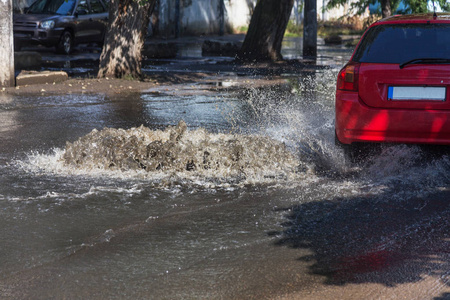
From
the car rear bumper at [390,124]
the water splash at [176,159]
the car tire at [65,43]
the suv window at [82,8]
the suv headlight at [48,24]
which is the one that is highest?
the suv window at [82,8]

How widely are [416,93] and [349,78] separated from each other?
0.66 m

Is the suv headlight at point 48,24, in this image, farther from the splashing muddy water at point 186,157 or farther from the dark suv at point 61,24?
the splashing muddy water at point 186,157

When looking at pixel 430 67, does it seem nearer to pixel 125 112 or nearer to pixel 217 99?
pixel 125 112

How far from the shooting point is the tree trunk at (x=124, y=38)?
47.5 feet

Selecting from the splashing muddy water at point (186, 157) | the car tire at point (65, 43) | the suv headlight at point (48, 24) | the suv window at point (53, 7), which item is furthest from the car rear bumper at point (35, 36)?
the splashing muddy water at point (186, 157)

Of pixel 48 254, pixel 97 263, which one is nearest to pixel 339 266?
pixel 97 263

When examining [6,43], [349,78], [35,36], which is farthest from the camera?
[35,36]

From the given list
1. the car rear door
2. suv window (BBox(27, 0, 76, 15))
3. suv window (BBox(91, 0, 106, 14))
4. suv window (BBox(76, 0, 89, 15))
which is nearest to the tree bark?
suv window (BBox(91, 0, 106, 14))

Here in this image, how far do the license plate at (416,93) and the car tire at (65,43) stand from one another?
1665 cm

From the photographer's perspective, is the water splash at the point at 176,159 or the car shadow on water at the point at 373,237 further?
the water splash at the point at 176,159

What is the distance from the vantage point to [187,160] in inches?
276

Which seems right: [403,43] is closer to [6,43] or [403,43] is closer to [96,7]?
[6,43]

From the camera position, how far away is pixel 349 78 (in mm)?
6785

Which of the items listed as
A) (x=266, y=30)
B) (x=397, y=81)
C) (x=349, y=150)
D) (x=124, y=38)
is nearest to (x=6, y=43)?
(x=124, y=38)
